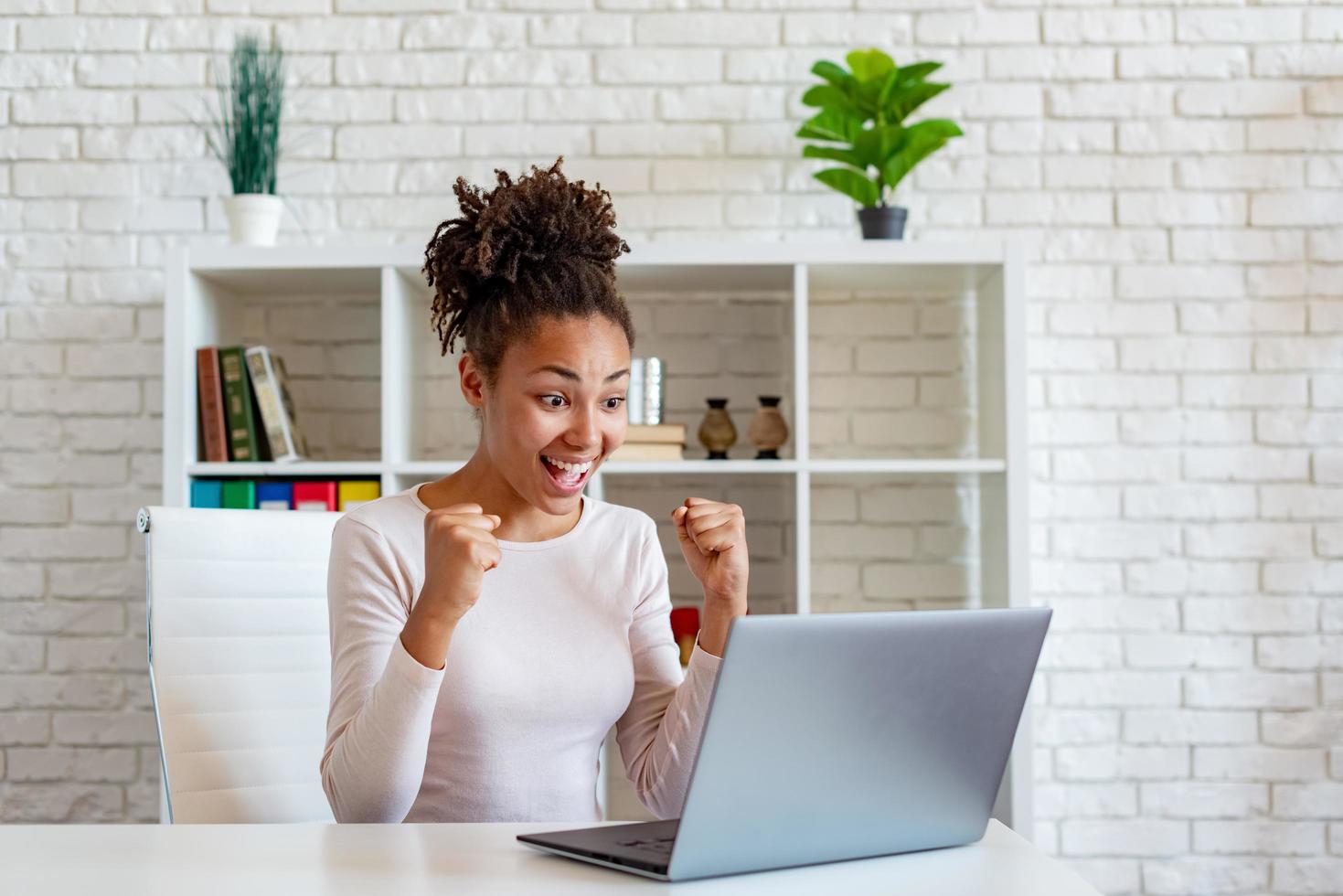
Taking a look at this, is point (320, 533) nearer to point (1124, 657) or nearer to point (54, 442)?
point (54, 442)

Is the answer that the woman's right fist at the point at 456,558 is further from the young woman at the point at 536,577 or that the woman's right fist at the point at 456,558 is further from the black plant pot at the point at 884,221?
the black plant pot at the point at 884,221

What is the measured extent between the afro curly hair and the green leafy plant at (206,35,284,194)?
44.5 inches

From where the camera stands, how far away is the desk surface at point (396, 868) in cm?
88

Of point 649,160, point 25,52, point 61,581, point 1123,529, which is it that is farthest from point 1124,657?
point 25,52

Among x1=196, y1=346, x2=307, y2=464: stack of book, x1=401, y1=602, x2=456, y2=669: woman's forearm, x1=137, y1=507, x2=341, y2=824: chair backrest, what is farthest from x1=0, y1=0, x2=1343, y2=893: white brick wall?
x1=401, y1=602, x2=456, y2=669: woman's forearm

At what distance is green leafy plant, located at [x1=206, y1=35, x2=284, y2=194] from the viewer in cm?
252

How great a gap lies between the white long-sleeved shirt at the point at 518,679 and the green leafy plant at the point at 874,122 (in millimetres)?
1198

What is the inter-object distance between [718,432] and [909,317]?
1.73 ft

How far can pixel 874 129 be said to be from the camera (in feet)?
7.97

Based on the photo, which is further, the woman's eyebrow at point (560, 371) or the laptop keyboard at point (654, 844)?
the woman's eyebrow at point (560, 371)

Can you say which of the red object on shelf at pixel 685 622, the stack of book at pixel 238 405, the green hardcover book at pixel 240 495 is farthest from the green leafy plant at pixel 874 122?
the green hardcover book at pixel 240 495

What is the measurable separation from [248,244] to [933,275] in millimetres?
1340

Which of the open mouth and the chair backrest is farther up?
the open mouth

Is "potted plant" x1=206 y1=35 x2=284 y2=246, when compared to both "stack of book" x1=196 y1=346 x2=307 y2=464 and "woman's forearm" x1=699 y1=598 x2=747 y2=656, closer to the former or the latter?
"stack of book" x1=196 y1=346 x2=307 y2=464
